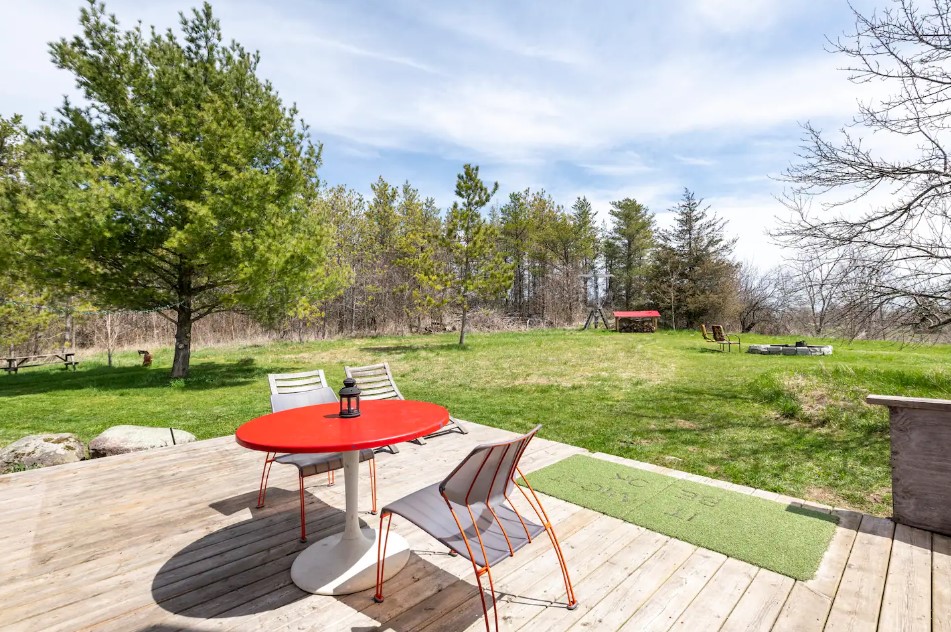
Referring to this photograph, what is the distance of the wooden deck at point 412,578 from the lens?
2029mm

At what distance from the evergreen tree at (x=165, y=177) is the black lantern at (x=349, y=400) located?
25.8 feet

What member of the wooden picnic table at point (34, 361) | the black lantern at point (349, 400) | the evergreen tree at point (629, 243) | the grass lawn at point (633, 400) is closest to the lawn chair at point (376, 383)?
the grass lawn at point (633, 400)

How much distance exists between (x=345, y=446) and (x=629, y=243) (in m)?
32.7

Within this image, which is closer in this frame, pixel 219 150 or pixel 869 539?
pixel 869 539

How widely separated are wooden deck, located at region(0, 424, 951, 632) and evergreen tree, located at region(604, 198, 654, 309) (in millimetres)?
29557

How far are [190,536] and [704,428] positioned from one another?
18.8ft

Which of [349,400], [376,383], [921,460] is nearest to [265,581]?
[349,400]

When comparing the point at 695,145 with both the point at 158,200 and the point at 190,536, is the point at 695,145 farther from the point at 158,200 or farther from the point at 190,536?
the point at 158,200

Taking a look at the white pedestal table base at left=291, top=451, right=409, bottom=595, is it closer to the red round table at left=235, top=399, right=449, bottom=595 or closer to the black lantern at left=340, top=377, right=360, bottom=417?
the red round table at left=235, top=399, right=449, bottom=595

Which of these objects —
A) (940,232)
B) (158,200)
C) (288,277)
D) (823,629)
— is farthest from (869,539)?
(158,200)

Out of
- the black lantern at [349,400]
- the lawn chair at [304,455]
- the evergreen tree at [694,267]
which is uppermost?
the evergreen tree at [694,267]

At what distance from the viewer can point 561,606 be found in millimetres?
2115

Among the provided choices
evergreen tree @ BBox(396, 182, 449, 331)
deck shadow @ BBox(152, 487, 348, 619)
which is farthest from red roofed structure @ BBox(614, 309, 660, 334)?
deck shadow @ BBox(152, 487, 348, 619)

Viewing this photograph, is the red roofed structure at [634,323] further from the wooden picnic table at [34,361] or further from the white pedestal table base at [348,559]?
the wooden picnic table at [34,361]
